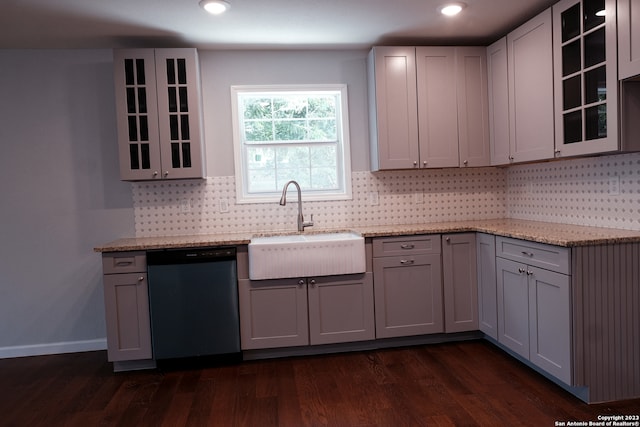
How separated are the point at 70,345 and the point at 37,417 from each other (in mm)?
1113

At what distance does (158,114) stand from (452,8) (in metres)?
2.18

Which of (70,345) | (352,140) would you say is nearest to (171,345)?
(70,345)

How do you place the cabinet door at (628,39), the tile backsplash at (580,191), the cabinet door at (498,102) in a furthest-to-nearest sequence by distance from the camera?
the cabinet door at (498,102), the tile backsplash at (580,191), the cabinet door at (628,39)

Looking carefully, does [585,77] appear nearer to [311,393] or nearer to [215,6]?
[215,6]

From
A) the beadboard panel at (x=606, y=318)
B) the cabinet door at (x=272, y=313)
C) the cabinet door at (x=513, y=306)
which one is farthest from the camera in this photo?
the cabinet door at (x=272, y=313)

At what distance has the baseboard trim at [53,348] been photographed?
130 inches

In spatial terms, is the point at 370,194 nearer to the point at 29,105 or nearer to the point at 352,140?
the point at 352,140

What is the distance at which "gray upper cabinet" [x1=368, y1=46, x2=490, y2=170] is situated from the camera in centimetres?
331

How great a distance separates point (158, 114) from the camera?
3092 millimetres

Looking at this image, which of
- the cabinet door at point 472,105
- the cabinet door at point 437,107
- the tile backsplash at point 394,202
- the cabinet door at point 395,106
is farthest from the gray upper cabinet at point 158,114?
the cabinet door at point 472,105

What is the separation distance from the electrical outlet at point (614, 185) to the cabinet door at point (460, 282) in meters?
0.91

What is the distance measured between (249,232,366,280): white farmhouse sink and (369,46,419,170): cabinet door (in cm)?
78

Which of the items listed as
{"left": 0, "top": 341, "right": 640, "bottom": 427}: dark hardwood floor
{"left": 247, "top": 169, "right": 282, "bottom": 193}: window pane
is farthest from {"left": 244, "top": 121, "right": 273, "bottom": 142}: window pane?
{"left": 0, "top": 341, "right": 640, "bottom": 427}: dark hardwood floor

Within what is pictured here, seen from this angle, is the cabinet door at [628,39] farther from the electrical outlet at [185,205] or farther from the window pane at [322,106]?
the electrical outlet at [185,205]
